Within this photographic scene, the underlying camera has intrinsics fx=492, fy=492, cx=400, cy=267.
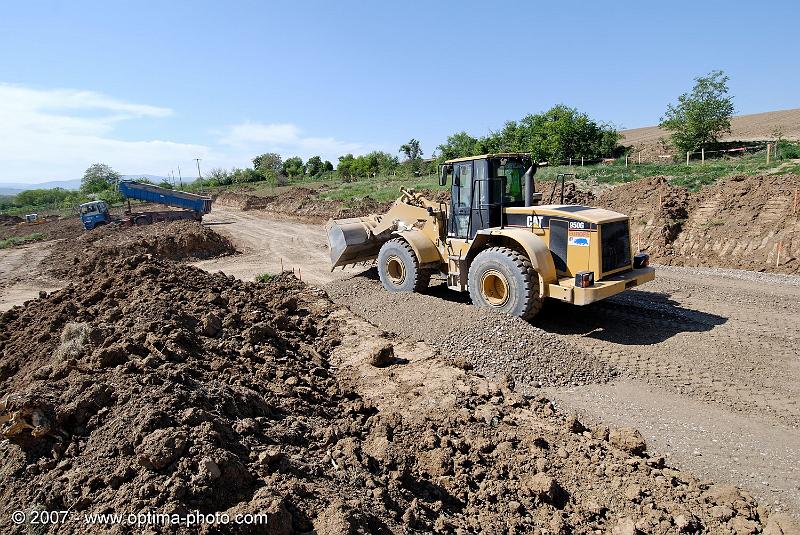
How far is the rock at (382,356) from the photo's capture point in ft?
21.5

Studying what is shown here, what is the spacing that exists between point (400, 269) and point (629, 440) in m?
6.09

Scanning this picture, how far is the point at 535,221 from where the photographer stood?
26.7ft

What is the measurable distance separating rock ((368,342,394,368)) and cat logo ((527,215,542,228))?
129 inches

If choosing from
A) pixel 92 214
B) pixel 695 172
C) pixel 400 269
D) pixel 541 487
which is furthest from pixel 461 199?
pixel 92 214

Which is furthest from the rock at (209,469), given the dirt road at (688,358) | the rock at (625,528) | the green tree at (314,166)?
the green tree at (314,166)

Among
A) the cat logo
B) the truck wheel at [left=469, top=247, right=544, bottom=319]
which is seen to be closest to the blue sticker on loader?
the cat logo

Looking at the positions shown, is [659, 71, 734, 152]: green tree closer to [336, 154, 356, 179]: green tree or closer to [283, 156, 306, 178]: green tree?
[336, 154, 356, 179]: green tree

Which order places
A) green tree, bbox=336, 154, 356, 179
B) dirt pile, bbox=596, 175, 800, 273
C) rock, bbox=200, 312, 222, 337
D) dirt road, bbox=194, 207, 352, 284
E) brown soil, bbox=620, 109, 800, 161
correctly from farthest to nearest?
green tree, bbox=336, 154, 356, 179 < brown soil, bbox=620, 109, 800, 161 < dirt road, bbox=194, 207, 352, 284 < dirt pile, bbox=596, 175, 800, 273 < rock, bbox=200, 312, 222, 337

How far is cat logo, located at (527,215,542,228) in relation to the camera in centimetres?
808

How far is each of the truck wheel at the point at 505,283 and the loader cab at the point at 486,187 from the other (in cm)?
73

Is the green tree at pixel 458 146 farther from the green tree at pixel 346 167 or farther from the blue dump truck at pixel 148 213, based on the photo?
the blue dump truck at pixel 148 213

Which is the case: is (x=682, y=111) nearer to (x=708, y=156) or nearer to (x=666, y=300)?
(x=708, y=156)

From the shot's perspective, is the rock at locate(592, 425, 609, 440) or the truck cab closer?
the rock at locate(592, 425, 609, 440)

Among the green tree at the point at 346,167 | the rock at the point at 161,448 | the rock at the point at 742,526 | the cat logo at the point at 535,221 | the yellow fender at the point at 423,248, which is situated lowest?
the rock at the point at 742,526
